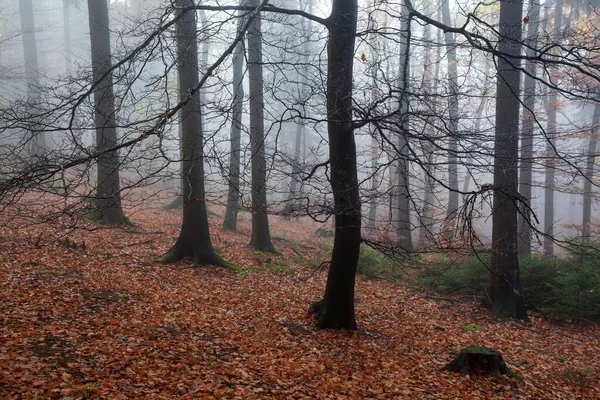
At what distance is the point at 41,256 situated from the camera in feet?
30.4

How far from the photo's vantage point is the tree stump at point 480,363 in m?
6.88

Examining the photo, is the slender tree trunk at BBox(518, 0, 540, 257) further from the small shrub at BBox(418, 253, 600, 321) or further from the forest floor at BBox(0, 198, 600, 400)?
the forest floor at BBox(0, 198, 600, 400)

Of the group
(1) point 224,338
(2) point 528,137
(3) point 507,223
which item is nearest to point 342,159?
(2) point 528,137

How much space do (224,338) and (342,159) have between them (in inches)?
130

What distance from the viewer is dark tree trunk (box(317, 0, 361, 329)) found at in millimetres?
6699

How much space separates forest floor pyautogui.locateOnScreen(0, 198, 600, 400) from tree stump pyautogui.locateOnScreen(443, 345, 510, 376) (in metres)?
0.20

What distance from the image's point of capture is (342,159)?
7.15 meters

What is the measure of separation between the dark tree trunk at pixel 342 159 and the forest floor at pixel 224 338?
771mm

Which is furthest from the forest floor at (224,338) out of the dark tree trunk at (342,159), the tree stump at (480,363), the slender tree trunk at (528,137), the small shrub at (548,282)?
the slender tree trunk at (528,137)

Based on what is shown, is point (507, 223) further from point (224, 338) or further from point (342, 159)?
point (224, 338)

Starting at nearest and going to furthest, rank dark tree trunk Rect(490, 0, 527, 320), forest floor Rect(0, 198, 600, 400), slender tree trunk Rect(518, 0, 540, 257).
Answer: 1. forest floor Rect(0, 198, 600, 400)
2. slender tree trunk Rect(518, 0, 540, 257)
3. dark tree trunk Rect(490, 0, 527, 320)

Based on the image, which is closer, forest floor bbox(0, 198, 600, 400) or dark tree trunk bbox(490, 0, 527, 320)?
forest floor bbox(0, 198, 600, 400)

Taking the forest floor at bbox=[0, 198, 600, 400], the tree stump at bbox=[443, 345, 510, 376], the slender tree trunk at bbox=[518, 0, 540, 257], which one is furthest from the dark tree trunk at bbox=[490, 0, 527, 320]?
the tree stump at bbox=[443, 345, 510, 376]

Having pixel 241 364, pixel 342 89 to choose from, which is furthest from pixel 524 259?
pixel 241 364
